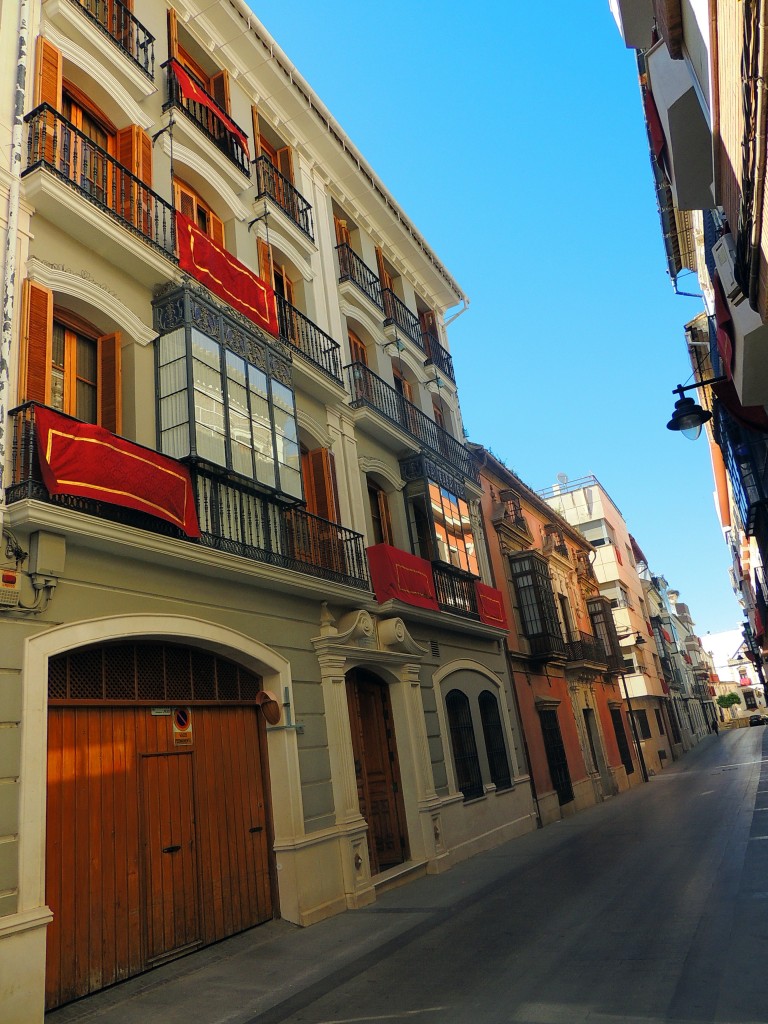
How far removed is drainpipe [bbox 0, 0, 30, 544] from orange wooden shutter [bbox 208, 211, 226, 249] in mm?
3627

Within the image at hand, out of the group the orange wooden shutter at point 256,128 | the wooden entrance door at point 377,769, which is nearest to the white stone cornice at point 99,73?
the orange wooden shutter at point 256,128

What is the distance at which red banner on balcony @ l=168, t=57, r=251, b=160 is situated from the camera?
10.9m

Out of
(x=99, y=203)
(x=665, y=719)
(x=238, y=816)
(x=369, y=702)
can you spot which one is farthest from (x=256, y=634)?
(x=665, y=719)

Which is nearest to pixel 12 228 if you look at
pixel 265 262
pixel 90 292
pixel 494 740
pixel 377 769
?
pixel 90 292

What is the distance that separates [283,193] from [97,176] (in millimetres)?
5467

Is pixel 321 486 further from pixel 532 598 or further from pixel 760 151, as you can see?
pixel 532 598

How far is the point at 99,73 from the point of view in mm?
9602

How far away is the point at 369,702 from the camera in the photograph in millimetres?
12484

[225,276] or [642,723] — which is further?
[642,723]

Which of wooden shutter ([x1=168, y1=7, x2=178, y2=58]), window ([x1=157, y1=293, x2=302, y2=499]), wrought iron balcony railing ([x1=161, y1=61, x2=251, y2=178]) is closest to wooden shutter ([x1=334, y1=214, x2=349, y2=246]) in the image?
wrought iron balcony railing ([x1=161, y1=61, x2=251, y2=178])

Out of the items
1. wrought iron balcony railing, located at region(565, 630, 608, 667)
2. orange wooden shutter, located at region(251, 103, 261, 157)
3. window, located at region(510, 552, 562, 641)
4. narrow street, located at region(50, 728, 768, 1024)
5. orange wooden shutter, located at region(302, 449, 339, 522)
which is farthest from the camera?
wrought iron balcony railing, located at region(565, 630, 608, 667)

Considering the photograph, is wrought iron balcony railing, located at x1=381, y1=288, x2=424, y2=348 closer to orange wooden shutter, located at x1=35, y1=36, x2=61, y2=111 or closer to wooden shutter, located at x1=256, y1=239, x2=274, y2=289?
wooden shutter, located at x1=256, y1=239, x2=274, y2=289

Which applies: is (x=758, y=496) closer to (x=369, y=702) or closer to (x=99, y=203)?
(x=369, y=702)

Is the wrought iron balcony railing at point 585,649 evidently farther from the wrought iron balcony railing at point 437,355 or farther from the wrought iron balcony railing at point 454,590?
the wrought iron balcony railing at point 437,355
